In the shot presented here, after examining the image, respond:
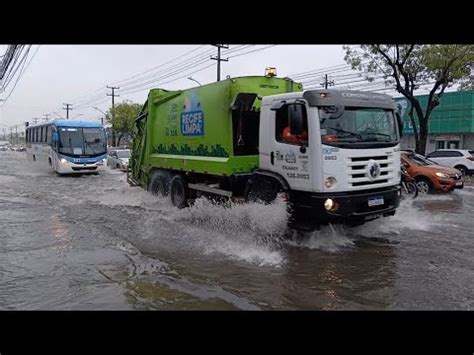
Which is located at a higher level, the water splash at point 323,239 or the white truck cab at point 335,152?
the white truck cab at point 335,152

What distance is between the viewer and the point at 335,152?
6.80 metres

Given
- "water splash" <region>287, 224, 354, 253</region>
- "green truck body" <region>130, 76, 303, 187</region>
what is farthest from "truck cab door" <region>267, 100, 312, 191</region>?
"water splash" <region>287, 224, 354, 253</region>

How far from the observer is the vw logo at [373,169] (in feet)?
23.3

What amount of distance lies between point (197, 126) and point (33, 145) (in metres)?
21.7

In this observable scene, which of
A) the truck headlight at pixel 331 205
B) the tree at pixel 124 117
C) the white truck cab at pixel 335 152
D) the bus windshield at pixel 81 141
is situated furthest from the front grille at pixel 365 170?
the tree at pixel 124 117

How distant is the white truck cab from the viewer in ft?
22.4

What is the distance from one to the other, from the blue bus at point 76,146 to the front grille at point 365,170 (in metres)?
17.6

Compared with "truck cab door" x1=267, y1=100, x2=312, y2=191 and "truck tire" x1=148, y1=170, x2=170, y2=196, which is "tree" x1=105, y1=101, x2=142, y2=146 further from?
"truck cab door" x1=267, y1=100, x2=312, y2=191

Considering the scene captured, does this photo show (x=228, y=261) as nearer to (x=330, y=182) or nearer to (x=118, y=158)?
(x=330, y=182)

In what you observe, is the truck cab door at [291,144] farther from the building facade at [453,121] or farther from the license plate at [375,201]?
the building facade at [453,121]

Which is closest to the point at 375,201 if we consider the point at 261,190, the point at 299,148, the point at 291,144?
the point at 299,148

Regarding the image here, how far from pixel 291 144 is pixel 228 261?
7.28 ft
